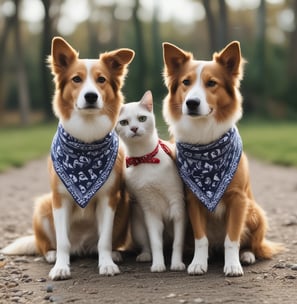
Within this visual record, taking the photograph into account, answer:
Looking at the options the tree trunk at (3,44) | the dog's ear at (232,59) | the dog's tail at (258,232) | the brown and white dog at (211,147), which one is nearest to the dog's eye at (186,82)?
the brown and white dog at (211,147)

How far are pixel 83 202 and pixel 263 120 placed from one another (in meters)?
23.3

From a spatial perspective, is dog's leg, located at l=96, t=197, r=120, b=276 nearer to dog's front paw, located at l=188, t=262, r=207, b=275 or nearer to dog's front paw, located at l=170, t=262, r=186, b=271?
dog's front paw, located at l=170, t=262, r=186, b=271

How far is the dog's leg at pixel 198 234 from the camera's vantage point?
4527mm

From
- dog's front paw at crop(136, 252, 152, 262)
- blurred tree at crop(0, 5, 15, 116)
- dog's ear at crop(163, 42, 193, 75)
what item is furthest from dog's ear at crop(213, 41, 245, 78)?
blurred tree at crop(0, 5, 15, 116)

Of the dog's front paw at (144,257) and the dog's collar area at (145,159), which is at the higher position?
the dog's collar area at (145,159)

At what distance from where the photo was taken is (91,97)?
446cm

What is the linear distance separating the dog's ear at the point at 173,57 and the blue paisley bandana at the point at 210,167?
63cm

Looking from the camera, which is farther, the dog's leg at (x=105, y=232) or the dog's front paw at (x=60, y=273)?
the dog's leg at (x=105, y=232)

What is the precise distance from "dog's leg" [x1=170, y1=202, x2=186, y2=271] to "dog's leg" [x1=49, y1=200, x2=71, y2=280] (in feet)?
2.79

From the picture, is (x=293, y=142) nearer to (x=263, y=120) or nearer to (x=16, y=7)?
(x=263, y=120)

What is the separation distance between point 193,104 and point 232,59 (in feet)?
1.86

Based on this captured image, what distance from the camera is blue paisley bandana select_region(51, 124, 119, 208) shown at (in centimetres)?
470

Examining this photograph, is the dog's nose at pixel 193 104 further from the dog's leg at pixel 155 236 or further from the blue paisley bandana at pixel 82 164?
the dog's leg at pixel 155 236

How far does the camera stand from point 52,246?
519 centimetres
